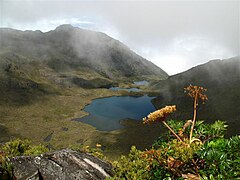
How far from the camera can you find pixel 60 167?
855 inches

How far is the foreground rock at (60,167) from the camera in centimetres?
2156

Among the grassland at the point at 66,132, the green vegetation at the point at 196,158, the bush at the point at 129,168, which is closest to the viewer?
the green vegetation at the point at 196,158

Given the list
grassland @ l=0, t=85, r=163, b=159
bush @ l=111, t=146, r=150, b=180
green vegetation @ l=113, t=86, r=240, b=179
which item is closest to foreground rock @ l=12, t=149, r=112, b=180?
bush @ l=111, t=146, r=150, b=180

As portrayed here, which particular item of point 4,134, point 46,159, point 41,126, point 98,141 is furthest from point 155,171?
point 41,126

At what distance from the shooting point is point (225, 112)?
6058 inches

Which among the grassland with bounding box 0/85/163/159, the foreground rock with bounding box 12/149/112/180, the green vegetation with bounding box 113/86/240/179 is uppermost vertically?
the green vegetation with bounding box 113/86/240/179

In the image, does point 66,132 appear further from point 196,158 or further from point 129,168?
point 196,158

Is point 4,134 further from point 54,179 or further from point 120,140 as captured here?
point 54,179

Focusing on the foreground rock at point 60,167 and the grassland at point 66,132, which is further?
the grassland at point 66,132

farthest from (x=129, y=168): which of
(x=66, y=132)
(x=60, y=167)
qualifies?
(x=66, y=132)

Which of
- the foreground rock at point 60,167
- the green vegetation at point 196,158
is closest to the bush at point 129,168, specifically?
the foreground rock at point 60,167

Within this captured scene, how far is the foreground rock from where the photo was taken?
21562mm

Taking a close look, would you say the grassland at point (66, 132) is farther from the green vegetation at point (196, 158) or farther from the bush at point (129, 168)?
the green vegetation at point (196, 158)

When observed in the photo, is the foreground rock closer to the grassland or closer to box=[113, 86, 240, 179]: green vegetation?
box=[113, 86, 240, 179]: green vegetation
